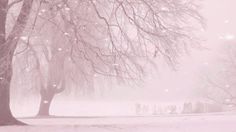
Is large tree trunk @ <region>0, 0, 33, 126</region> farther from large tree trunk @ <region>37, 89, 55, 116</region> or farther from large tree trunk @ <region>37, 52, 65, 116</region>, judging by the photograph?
large tree trunk @ <region>37, 89, 55, 116</region>

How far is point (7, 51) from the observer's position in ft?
42.6

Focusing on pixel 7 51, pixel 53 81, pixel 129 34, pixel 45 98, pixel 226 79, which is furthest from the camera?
pixel 226 79

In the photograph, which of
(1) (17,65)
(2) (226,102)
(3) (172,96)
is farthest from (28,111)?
(3) (172,96)

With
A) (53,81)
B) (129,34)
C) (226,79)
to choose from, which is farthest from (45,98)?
(226,79)

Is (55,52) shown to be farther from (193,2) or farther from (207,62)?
(207,62)

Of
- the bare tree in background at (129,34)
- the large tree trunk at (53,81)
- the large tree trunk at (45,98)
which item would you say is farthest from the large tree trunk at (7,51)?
the large tree trunk at (45,98)

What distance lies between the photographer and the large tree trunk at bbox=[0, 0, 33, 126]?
1259 cm

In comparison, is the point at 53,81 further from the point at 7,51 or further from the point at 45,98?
the point at 7,51

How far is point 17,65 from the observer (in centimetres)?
2245

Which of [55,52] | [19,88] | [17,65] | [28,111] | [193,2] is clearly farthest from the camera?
[28,111]

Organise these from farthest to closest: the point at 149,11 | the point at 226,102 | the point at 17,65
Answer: the point at 226,102, the point at 17,65, the point at 149,11

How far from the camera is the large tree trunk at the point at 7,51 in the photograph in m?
12.6

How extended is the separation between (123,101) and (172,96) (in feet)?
18.0

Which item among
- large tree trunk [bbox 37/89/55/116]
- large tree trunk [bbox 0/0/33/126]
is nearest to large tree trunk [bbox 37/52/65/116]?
large tree trunk [bbox 37/89/55/116]
